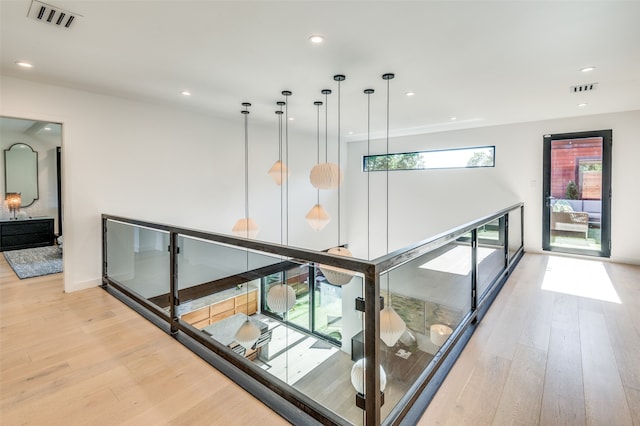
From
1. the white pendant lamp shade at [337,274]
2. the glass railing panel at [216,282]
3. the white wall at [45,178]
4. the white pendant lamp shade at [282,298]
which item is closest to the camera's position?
the white pendant lamp shade at [337,274]

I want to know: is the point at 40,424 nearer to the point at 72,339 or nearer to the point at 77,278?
the point at 72,339

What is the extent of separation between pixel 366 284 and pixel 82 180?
435 centimetres

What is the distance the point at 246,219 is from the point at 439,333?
3.23 metres

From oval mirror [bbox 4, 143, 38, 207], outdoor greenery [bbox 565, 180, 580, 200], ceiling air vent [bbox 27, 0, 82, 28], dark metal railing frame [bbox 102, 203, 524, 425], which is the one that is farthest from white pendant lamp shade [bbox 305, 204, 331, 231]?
oval mirror [bbox 4, 143, 38, 207]

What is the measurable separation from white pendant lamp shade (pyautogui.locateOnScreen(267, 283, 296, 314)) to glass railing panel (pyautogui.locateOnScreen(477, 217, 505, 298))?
190cm

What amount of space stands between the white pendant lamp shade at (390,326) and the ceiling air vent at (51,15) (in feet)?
9.99

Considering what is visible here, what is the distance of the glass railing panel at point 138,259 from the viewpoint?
3.39 meters

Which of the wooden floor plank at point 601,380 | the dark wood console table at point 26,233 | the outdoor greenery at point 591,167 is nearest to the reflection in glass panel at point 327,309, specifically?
the wooden floor plank at point 601,380

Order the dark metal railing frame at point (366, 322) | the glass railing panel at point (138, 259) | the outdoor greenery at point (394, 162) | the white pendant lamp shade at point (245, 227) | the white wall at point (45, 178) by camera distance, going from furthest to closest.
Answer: the outdoor greenery at point (394, 162) < the white wall at point (45, 178) < the white pendant lamp shade at point (245, 227) < the glass railing panel at point (138, 259) < the dark metal railing frame at point (366, 322)

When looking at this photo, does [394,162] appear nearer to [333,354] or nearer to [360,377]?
[333,354]

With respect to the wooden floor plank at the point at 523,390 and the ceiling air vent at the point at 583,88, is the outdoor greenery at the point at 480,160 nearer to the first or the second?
the ceiling air vent at the point at 583,88

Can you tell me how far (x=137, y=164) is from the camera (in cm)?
455

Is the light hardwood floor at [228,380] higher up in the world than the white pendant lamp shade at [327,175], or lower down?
lower down

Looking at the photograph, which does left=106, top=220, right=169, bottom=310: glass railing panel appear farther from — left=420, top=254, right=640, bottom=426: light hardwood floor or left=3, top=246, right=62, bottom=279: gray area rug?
left=420, top=254, right=640, bottom=426: light hardwood floor
